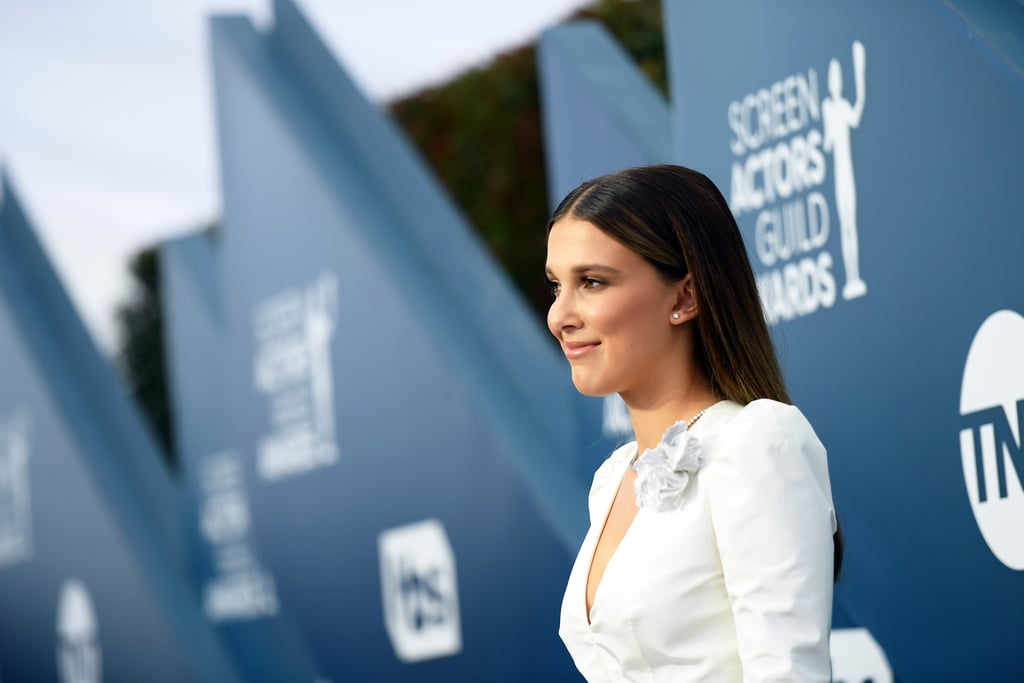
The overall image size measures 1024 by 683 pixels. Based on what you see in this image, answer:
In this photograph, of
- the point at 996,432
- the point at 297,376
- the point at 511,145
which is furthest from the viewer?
the point at 511,145

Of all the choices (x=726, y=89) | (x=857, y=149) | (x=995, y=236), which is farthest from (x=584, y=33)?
(x=995, y=236)

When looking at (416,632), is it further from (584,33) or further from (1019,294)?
(1019,294)

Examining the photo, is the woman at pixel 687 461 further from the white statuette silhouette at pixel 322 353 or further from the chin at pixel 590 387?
the white statuette silhouette at pixel 322 353

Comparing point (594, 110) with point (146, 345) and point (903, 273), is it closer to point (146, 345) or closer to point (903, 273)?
point (903, 273)

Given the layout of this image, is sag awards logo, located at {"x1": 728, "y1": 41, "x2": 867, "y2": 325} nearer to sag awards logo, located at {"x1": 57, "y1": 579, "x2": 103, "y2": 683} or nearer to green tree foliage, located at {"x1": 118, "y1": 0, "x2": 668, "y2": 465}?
green tree foliage, located at {"x1": 118, "y1": 0, "x2": 668, "y2": 465}

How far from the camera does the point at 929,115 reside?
2.57 metres

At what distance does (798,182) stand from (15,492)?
4.93m

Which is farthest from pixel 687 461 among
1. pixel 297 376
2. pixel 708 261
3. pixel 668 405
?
pixel 297 376

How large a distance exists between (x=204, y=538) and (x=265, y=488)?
1.36 m

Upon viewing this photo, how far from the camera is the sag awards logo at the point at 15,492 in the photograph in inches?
261

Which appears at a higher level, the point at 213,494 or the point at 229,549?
the point at 213,494

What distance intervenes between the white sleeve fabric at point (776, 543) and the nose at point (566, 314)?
0.28m

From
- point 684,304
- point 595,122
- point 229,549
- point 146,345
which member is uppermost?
point 146,345

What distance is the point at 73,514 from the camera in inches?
248
